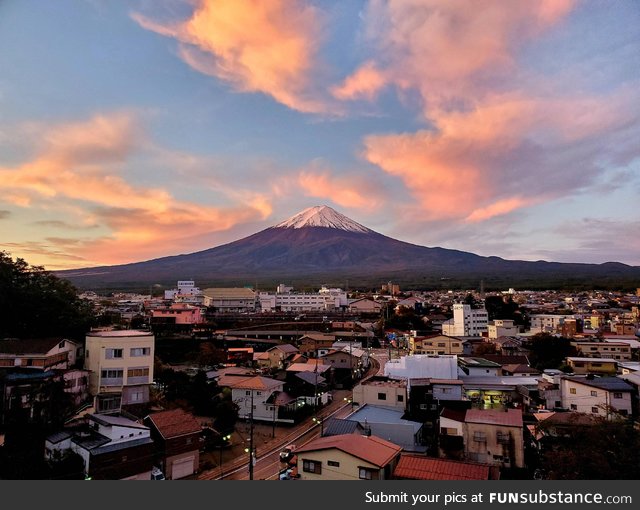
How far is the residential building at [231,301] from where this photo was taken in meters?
31.7

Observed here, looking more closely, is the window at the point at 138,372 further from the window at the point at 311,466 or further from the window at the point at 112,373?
the window at the point at 311,466

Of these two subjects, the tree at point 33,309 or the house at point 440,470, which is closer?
the house at point 440,470

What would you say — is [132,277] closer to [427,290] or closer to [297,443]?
[427,290]

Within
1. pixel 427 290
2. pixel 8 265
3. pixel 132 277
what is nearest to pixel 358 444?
pixel 8 265

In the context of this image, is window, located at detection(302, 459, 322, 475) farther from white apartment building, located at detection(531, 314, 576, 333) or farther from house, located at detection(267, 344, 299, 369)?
white apartment building, located at detection(531, 314, 576, 333)

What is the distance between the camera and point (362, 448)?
5.55 metres

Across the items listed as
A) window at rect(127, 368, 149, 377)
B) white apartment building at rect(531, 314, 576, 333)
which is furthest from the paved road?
white apartment building at rect(531, 314, 576, 333)

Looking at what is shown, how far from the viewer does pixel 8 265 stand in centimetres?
1134

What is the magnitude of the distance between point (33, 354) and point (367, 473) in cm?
666

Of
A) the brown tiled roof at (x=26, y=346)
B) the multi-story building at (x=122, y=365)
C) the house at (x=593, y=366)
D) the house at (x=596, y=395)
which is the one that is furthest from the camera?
the house at (x=593, y=366)

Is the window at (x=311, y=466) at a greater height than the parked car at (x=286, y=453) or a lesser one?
greater

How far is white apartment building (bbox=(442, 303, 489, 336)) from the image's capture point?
22094 millimetres

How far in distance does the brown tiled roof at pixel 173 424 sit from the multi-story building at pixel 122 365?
1845 millimetres

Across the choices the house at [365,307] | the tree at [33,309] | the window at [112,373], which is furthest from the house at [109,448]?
the house at [365,307]
